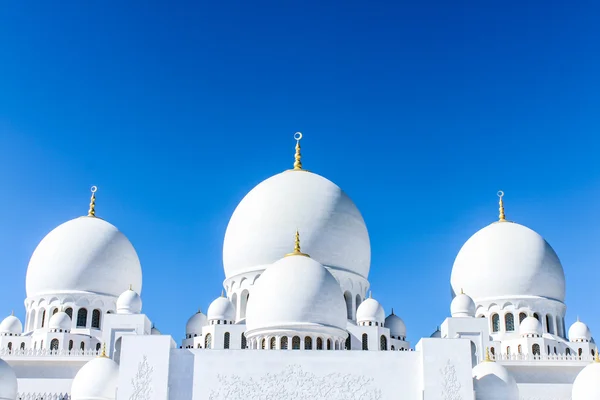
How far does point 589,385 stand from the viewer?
80.0ft

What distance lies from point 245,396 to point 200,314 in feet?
25.0

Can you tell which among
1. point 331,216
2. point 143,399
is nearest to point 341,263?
point 331,216

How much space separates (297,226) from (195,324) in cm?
513

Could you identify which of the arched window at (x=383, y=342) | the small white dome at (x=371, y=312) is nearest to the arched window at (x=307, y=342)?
the small white dome at (x=371, y=312)

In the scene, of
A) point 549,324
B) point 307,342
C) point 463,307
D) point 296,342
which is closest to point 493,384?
point 463,307

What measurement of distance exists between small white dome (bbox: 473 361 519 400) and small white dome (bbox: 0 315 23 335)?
16.4m

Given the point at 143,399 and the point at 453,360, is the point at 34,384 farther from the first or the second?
the point at 453,360

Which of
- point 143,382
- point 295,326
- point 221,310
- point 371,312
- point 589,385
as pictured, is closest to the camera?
point 143,382

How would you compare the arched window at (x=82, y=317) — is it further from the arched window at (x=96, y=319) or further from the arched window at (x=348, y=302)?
the arched window at (x=348, y=302)

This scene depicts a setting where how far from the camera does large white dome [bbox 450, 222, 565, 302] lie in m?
31.6

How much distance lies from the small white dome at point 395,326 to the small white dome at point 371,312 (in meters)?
1.32

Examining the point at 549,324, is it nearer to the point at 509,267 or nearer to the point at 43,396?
the point at 509,267

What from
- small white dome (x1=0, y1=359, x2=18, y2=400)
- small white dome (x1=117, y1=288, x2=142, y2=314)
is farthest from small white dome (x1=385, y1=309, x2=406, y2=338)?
small white dome (x1=0, y1=359, x2=18, y2=400)

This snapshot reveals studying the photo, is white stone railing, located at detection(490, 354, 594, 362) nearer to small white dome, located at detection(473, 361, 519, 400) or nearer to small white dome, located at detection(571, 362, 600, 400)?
small white dome, located at detection(571, 362, 600, 400)
